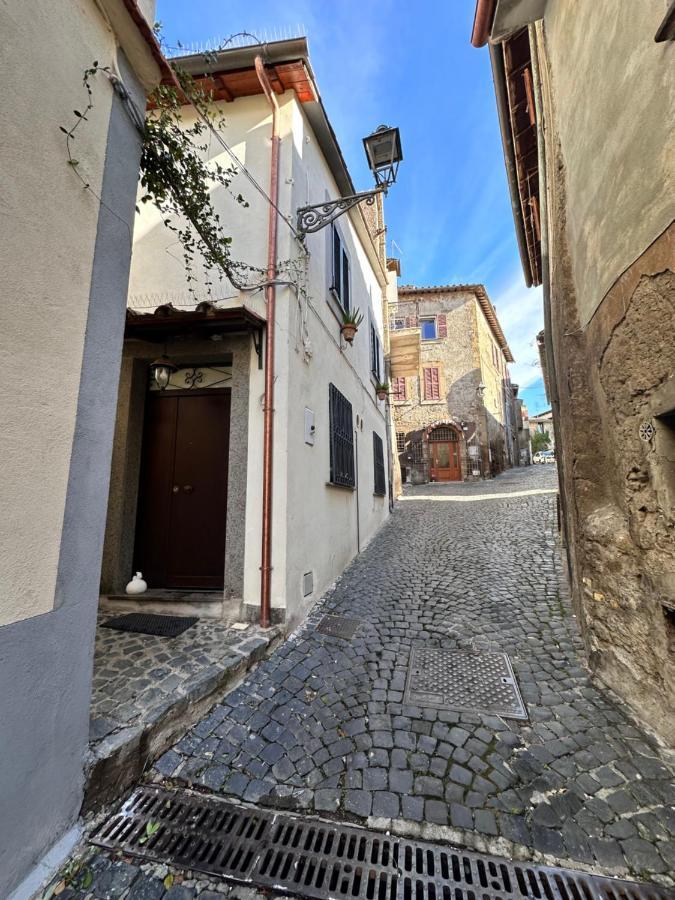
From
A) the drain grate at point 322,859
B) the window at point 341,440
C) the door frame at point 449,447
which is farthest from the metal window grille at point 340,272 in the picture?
the door frame at point 449,447

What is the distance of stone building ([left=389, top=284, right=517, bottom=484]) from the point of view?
61.2ft

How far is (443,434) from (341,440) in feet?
48.6

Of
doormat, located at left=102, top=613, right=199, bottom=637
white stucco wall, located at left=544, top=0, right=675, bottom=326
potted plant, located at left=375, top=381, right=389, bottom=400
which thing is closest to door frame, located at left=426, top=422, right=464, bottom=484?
potted plant, located at left=375, top=381, right=389, bottom=400

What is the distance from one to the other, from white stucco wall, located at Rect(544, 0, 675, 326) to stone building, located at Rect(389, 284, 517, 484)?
51.5ft

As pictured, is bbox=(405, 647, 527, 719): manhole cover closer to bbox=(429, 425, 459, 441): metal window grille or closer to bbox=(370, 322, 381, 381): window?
bbox=(370, 322, 381, 381): window

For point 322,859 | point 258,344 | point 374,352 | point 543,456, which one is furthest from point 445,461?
point 543,456

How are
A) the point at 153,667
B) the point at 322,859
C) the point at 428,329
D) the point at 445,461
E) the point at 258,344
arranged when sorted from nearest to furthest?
the point at 322,859
the point at 153,667
the point at 258,344
the point at 445,461
the point at 428,329

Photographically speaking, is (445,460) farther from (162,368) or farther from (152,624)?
(152,624)

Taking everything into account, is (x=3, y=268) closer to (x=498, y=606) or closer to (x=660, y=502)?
(x=660, y=502)

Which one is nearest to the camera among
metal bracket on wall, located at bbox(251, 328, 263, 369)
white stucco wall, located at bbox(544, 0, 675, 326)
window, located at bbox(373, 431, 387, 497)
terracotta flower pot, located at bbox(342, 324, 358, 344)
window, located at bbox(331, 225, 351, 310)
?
white stucco wall, located at bbox(544, 0, 675, 326)

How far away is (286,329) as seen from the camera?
3.70 meters

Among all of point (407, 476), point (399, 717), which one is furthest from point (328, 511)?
point (407, 476)

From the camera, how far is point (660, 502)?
2.03m

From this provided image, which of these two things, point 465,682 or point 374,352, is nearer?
point 465,682
